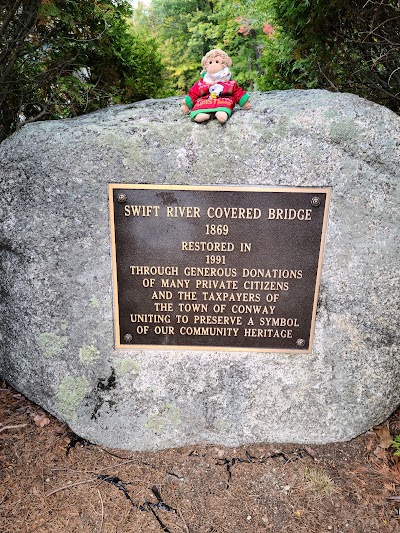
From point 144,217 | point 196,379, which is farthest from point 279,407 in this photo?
point 144,217

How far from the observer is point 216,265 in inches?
95.8

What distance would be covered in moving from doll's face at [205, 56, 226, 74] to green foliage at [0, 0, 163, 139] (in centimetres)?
138

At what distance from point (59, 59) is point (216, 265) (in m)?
2.87

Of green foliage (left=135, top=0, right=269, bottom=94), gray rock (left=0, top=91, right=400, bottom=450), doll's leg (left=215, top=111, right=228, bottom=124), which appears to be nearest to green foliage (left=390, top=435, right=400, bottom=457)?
gray rock (left=0, top=91, right=400, bottom=450)

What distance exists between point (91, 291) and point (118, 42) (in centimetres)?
378

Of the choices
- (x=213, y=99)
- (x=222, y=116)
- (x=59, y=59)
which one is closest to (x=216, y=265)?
(x=222, y=116)

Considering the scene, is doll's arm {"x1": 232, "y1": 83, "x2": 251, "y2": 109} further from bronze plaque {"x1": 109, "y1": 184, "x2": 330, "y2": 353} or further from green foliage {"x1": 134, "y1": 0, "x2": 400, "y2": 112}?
green foliage {"x1": 134, "y1": 0, "x2": 400, "y2": 112}

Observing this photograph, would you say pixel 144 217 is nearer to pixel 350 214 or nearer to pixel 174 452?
pixel 350 214

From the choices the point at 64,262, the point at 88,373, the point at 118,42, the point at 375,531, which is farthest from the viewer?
the point at 118,42

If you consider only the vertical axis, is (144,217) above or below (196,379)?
above

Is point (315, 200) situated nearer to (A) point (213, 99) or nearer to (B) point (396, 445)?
(A) point (213, 99)

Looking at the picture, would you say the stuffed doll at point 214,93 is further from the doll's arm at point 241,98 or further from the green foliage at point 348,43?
the green foliage at point 348,43

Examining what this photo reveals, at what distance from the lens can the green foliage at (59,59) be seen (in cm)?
329

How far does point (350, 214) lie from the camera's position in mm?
2318
